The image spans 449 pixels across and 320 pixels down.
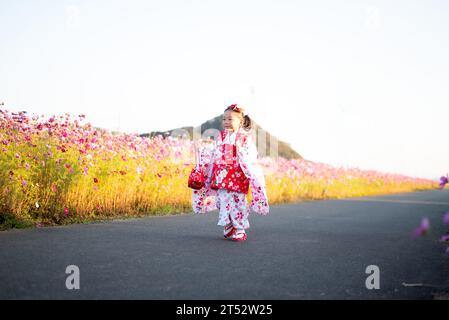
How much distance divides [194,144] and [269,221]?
4141 mm

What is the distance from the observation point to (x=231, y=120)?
19.9 feet

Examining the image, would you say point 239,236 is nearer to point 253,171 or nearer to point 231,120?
point 253,171

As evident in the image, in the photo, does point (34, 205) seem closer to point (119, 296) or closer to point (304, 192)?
point (119, 296)

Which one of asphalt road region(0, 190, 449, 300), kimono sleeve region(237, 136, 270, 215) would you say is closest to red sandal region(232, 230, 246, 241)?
asphalt road region(0, 190, 449, 300)

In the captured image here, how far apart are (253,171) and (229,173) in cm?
31

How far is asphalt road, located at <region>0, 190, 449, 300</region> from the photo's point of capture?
3154mm

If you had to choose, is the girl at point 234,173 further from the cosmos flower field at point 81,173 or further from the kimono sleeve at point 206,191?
the cosmos flower field at point 81,173

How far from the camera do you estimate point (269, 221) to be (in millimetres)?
8133

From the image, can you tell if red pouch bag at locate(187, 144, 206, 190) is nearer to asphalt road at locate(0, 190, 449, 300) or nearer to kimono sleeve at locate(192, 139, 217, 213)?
kimono sleeve at locate(192, 139, 217, 213)

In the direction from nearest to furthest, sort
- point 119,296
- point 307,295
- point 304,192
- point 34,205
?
point 119,296 → point 307,295 → point 34,205 → point 304,192

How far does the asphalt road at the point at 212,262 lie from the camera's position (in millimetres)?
3154

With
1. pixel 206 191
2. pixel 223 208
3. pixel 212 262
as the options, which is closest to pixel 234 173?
pixel 223 208

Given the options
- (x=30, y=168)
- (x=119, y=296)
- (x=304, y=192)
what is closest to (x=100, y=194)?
(x=30, y=168)

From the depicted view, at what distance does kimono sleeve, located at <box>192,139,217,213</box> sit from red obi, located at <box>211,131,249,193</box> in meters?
0.19
